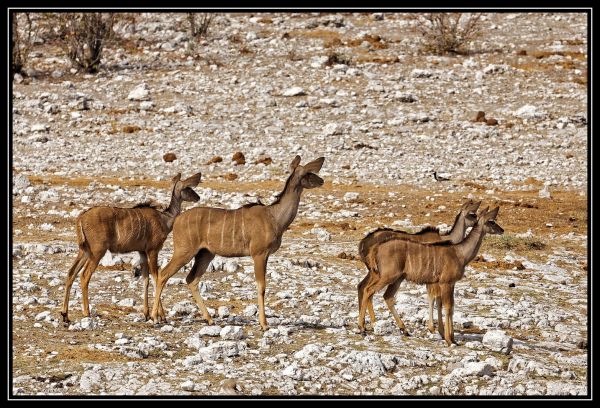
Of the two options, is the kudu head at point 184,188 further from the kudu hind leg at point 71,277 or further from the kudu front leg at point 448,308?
the kudu front leg at point 448,308

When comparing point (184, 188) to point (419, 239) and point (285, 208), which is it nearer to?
point (285, 208)

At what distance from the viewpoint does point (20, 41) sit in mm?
40625

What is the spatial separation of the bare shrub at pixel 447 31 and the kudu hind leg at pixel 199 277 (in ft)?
90.6

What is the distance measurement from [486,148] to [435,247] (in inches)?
687

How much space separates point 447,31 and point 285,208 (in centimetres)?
2880

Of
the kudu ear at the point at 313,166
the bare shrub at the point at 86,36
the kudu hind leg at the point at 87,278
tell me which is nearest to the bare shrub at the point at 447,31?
the bare shrub at the point at 86,36

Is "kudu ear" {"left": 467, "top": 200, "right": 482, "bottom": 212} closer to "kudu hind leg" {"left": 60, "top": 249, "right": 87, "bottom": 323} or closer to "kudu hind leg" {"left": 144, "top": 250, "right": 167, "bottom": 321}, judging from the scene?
"kudu hind leg" {"left": 144, "top": 250, "right": 167, "bottom": 321}

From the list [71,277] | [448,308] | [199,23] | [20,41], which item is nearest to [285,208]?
[448,308]

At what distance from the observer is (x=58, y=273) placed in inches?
682

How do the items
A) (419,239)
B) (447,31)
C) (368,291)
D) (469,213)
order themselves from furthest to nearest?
(447,31) → (469,213) → (419,239) → (368,291)

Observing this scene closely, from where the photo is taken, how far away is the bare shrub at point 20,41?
3812 centimetres
